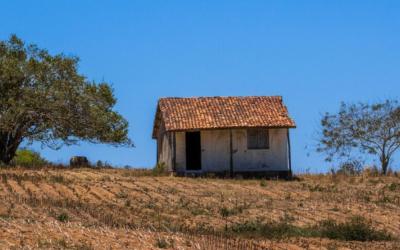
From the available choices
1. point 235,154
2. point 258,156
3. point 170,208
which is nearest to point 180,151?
point 235,154

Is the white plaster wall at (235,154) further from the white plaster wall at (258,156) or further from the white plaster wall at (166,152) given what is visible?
the white plaster wall at (166,152)

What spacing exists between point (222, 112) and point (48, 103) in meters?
7.56

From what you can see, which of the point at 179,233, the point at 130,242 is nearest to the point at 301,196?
the point at 179,233

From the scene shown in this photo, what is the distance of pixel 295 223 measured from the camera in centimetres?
1930

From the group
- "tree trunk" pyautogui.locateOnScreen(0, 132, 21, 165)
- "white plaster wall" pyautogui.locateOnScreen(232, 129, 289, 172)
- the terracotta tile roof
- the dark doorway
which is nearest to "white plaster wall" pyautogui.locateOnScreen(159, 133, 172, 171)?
the dark doorway

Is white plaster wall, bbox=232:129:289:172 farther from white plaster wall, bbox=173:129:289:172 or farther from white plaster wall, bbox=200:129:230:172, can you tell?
white plaster wall, bbox=200:129:230:172

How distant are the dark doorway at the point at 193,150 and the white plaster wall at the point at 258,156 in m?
1.64

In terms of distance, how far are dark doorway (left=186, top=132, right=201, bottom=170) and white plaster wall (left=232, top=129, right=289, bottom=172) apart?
1639mm

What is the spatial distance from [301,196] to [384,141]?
14.7 meters

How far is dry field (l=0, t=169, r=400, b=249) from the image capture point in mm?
14625

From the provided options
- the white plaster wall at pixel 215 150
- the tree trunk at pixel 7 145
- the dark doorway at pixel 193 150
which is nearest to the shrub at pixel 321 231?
the white plaster wall at pixel 215 150

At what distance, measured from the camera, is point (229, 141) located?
3453 cm

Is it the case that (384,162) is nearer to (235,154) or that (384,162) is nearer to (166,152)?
(235,154)

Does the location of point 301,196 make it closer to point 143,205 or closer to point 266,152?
point 143,205
